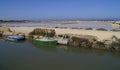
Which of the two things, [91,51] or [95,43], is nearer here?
[91,51]

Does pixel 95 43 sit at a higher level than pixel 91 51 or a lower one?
higher

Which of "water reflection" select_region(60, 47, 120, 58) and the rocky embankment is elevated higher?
the rocky embankment

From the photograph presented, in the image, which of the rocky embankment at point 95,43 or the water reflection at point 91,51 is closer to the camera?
the water reflection at point 91,51

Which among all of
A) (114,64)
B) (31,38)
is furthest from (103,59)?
(31,38)

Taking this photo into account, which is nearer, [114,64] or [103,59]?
[114,64]

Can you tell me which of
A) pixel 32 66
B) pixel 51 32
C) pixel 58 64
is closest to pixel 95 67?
pixel 58 64

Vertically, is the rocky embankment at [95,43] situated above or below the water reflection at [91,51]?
above

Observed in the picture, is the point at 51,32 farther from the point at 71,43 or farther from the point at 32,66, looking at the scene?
the point at 32,66

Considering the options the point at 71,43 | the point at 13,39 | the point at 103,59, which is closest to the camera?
the point at 103,59

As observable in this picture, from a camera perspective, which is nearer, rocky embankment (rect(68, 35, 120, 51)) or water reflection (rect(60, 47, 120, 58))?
water reflection (rect(60, 47, 120, 58))

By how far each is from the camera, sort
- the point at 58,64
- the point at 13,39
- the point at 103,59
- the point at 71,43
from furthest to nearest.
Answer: the point at 13,39, the point at 71,43, the point at 103,59, the point at 58,64
